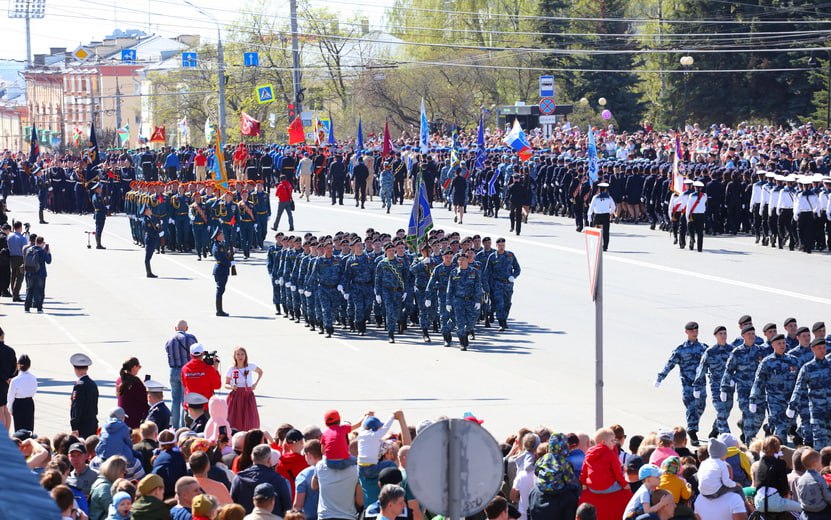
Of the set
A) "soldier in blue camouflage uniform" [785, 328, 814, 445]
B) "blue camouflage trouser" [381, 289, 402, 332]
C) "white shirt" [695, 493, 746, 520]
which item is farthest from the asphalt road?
"white shirt" [695, 493, 746, 520]

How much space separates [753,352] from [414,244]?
8.96 metres

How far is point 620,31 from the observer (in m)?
69.1

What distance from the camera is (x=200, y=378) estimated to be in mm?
12867

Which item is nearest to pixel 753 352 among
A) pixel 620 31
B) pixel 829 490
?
pixel 829 490

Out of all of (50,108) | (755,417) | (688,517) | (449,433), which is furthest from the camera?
(50,108)

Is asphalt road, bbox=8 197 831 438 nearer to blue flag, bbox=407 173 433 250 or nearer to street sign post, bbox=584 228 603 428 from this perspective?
blue flag, bbox=407 173 433 250

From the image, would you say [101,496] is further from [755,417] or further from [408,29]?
[408,29]

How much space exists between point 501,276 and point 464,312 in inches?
70.2

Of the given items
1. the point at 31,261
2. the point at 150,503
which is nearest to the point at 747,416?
the point at 150,503

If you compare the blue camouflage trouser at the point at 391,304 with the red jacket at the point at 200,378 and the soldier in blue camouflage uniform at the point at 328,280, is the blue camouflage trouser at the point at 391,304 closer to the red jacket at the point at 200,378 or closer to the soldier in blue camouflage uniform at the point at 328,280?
the soldier in blue camouflage uniform at the point at 328,280

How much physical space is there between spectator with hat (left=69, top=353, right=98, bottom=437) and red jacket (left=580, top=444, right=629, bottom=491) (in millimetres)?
6124

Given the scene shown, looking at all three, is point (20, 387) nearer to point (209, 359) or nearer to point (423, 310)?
point (209, 359)

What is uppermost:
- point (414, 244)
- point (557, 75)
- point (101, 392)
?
point (557, 75)

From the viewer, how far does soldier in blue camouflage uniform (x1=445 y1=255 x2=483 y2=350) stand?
1870 cm
